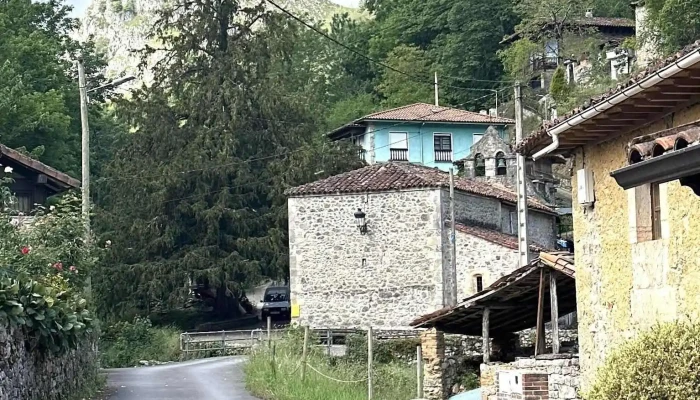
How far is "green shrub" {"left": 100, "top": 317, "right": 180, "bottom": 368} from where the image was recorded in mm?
35938

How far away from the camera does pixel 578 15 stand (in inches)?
2862

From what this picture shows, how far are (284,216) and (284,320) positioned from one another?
15.1ft

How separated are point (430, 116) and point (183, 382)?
35.2 meters

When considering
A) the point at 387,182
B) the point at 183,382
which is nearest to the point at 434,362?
the point at 183,382

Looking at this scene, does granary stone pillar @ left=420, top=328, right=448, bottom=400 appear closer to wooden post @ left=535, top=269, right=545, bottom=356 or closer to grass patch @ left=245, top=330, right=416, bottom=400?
grass patch @ left=245, top=330, right=416, bottom=400

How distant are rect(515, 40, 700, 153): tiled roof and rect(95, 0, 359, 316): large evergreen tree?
30.6 meters

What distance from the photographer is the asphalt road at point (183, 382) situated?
2302 cm

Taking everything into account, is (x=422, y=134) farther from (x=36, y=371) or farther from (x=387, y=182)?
(x=36, y=371)

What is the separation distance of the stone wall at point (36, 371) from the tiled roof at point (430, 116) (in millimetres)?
35961

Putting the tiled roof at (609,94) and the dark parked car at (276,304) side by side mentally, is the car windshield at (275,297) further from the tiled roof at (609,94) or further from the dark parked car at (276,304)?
the tiled roof at (609,94)

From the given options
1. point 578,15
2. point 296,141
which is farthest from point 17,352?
point 578,15

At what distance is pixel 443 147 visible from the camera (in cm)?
6056

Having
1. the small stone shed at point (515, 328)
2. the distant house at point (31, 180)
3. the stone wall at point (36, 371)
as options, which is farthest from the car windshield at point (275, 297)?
the stone wall at point (36, 371)

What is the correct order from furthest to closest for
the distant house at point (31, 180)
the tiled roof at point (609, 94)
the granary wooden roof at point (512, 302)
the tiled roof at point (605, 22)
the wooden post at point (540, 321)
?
1. the tiled roof at point (605, 22)
2. the distant house at point (31, 180)
3. the wooden post at point (540, 321)
4. the granary wooden roof at point (512, 302)
5. the tiled roof at point (609, 94)
